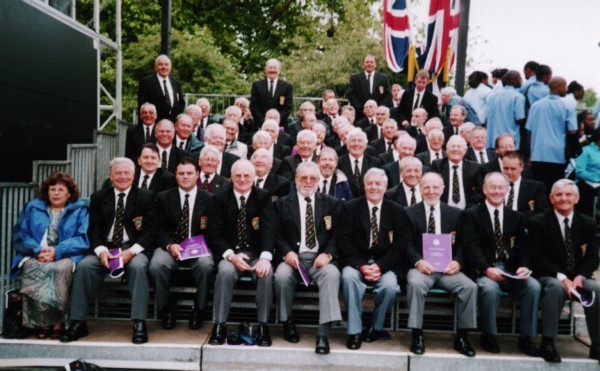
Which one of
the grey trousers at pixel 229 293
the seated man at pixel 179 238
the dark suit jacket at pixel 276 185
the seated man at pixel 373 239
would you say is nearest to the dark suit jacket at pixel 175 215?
the seated man at pixel 179 238

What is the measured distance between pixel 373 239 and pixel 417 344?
3.22ft

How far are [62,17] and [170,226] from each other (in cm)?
388

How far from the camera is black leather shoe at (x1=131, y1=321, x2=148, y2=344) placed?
447 cm

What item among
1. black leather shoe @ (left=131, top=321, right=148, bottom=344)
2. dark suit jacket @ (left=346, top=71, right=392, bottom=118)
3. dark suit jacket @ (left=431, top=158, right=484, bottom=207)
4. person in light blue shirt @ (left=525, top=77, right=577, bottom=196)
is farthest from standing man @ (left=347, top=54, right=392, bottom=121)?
black leather shoe @ (left=131, top=321, right=148, bottom=344)

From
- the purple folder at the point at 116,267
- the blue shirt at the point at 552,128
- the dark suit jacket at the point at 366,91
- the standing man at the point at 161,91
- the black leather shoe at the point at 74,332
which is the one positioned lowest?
the black leather shoe at the point at 74,332

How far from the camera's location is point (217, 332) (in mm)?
4566

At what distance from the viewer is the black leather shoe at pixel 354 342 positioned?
454cm

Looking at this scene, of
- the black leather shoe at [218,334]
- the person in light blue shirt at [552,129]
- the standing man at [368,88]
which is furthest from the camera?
the standing man at [368,88]

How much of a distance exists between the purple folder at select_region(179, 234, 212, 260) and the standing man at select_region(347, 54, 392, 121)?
17.5ft

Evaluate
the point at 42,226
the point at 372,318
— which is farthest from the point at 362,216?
the point at 42,226

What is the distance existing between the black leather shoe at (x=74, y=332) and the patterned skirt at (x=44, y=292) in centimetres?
16

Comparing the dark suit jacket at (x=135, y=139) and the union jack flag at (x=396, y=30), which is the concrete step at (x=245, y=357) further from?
the union jack flag at (x=396, y=30)

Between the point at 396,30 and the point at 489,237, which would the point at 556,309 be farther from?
the point at 396,30

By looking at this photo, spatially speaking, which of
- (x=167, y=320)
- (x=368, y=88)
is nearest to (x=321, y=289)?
(x=167, y=320)
